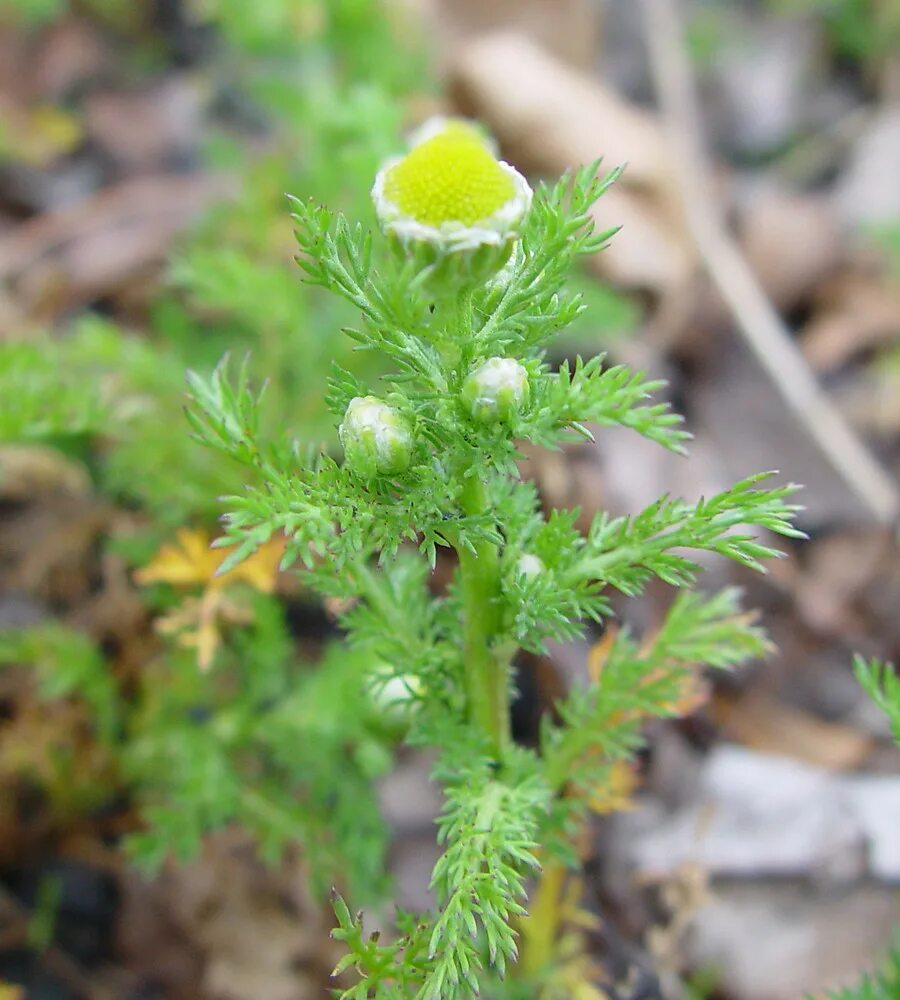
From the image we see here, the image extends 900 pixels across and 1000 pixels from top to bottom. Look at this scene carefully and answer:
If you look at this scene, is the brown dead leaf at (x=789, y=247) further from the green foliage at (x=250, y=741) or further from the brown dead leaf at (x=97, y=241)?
the green foliage at (x=250, y=741)

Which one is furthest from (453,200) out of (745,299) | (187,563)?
(745,299)

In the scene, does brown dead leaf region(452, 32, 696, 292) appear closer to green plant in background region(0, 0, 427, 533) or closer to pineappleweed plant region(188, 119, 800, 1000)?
green plant in background region(0, 0, 427, 533)

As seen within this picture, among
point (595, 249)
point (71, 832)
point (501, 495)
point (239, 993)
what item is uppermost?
point (595, 249)

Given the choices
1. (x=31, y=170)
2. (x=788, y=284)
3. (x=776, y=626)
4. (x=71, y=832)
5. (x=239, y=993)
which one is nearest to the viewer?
(x=239, y=993)

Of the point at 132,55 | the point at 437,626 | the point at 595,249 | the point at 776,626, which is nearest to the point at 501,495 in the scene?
the point at 437,626

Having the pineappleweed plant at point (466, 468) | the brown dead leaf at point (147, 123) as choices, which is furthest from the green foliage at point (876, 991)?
the brown dead leaf at point (147, 123)

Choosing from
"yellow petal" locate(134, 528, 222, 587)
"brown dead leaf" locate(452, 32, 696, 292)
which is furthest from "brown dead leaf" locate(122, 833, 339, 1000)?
"brown dead leaf" locate(452, 32, 696, 292)

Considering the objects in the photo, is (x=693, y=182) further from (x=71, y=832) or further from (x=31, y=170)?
(x=71, y=832)
